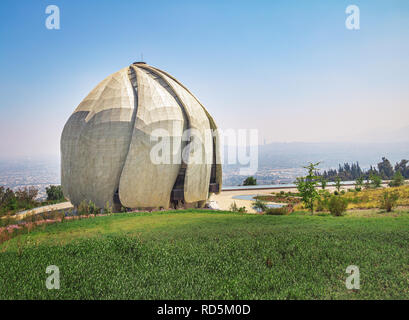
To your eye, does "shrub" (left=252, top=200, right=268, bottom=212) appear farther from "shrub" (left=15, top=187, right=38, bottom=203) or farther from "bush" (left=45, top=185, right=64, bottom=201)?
"bush" (left=45, top=185, right=64, bottom=201)

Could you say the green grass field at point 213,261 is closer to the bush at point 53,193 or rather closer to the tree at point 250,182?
the bush at point 53,193

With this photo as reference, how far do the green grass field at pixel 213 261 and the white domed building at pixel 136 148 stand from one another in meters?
6.25

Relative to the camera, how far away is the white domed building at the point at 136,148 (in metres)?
16.3

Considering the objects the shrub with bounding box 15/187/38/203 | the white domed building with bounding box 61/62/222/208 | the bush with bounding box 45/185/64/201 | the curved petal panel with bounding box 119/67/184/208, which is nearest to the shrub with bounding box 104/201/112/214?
the white domed building with bounding box 61/62/222/208

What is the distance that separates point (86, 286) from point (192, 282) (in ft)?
6.58

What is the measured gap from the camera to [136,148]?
16094 millimetres

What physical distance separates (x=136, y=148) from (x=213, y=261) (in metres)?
10.6

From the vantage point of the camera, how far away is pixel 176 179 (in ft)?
59.7

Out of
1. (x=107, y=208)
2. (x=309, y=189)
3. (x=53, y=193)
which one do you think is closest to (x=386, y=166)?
(x=309, y=189)

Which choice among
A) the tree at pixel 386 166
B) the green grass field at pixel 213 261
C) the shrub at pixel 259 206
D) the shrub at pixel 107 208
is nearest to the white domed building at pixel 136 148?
the shrub at pixel 107 208

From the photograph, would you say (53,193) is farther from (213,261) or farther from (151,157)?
(213,261)

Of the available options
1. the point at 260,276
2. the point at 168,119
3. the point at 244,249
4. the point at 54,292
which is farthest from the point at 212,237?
the point at 168,119
